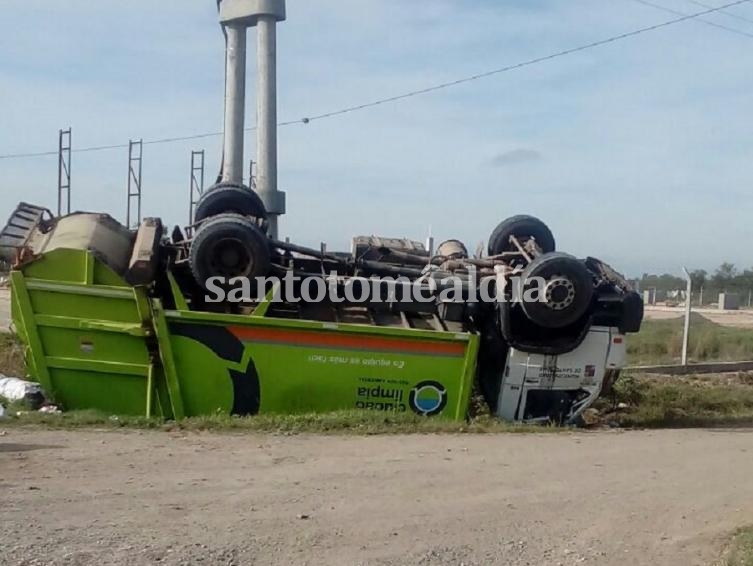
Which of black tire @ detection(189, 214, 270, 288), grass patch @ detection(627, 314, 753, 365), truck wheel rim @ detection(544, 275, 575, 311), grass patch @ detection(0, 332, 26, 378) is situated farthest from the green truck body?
grass patch @ detection(627, 314, 753, 365)

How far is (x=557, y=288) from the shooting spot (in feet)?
30.3

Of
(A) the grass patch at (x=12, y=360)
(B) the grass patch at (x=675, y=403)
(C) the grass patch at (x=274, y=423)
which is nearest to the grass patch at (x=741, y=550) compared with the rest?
(C) the grass patch at (x=274, y=423)

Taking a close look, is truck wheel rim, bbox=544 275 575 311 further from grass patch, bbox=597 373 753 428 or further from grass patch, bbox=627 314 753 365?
grass patch, bbox=627 314 753 365

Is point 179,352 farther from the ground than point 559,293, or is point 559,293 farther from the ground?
point 559,293

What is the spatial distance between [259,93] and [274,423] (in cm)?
1583

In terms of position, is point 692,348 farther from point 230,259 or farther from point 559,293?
point 230,259

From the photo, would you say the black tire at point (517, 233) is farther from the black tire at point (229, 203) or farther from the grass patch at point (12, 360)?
the grass patch at point (12, 360)

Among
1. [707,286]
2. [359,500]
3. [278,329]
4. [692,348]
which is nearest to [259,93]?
[692,348]

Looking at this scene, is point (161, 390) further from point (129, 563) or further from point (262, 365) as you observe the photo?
point (129, 563)

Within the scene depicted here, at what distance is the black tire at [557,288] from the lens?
9.25 m

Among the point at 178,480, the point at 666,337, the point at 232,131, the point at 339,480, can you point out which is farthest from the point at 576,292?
the point at 232,131

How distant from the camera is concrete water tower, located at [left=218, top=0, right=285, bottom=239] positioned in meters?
23.0

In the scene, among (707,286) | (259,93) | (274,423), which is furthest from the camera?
(707,286)

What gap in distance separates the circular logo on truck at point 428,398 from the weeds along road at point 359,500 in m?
0.81
